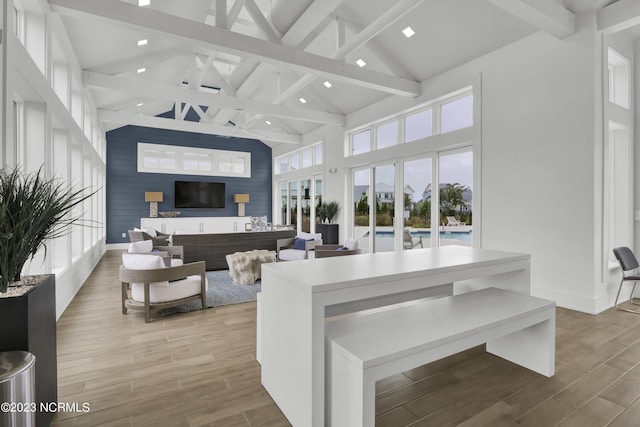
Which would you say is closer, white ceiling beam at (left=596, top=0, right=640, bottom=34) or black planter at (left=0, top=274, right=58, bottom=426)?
black planter at (left=0, top=274, right=58, bottom=426)

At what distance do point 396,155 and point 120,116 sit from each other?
21.7 feet

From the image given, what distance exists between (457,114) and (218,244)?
487 cm

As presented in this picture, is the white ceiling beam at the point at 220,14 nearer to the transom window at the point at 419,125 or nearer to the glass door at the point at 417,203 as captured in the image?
the transom window at the point at 419,125

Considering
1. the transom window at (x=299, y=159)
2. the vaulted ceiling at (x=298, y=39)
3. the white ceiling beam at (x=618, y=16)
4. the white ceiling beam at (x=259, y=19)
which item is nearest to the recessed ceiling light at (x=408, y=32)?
the vaulted ceiling at (x=298, y=39)

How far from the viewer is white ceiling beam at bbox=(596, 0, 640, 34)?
3.47 m

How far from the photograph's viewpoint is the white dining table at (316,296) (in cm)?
168

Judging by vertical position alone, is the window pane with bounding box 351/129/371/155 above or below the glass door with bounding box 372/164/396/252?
above

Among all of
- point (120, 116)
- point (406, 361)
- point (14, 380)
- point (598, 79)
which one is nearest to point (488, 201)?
point (598, 79)

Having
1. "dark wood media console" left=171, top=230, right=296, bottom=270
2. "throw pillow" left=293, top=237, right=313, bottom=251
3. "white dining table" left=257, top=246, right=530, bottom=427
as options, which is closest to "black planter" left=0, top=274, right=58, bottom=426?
"white dining table" left=257, top=246, right=530, bottom=427

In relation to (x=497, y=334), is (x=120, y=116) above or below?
above

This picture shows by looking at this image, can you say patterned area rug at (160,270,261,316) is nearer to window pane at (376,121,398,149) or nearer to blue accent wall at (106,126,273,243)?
window pane at (376,121,398,149)

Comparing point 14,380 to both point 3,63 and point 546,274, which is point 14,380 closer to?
point 3,63

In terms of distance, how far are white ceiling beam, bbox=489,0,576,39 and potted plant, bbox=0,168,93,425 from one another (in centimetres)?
393

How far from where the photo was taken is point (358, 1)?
488cm
